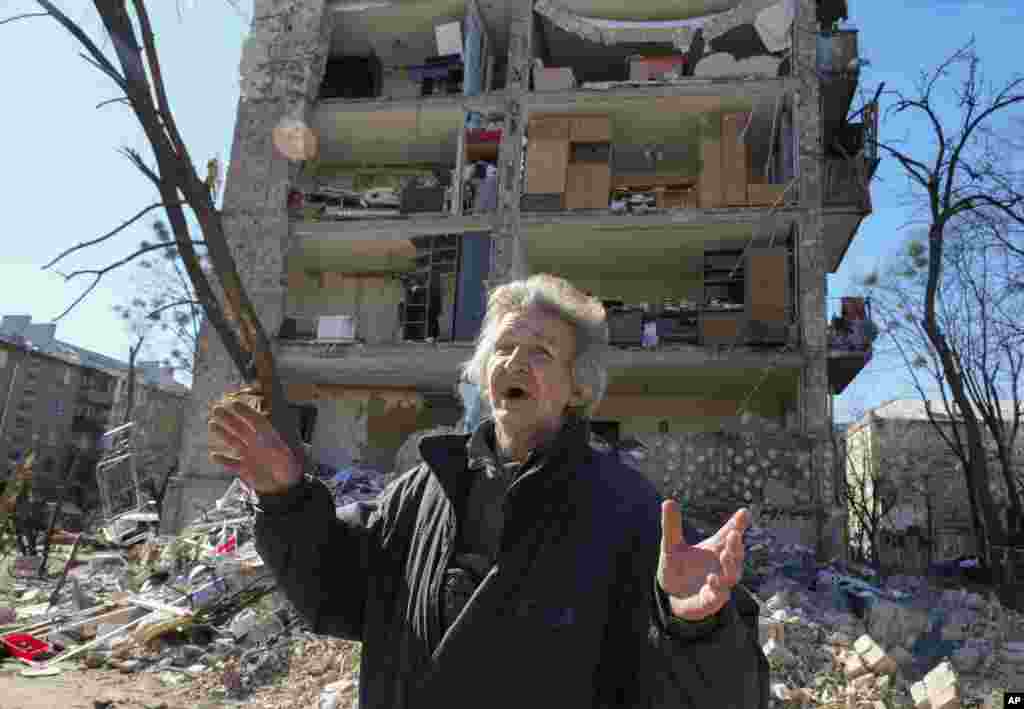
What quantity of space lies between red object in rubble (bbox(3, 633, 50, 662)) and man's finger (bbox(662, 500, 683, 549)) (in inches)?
330

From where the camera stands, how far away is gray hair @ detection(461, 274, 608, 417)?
1.93 meters

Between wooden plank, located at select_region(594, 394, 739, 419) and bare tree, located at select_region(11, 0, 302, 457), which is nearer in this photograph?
bare tree, located at select_region(11, 0, 302, 457)

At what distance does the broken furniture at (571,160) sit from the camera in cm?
1493

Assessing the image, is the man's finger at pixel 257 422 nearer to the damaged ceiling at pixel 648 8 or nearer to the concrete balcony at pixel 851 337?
the concrete balcony at pixel 851 337

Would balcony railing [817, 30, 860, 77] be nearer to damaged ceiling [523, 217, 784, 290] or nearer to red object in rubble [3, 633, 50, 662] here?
damaged ceiling [523, 217, 784, 290]

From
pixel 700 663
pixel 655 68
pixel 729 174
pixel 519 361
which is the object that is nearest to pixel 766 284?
pixel 729 174

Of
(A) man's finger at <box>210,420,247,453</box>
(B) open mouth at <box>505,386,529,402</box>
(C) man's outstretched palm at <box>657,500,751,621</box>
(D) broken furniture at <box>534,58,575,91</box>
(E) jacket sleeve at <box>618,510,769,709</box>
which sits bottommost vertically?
(E) jacket sleeve at <box>618,510,769,709</box>

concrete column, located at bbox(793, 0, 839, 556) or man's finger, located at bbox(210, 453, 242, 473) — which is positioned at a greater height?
concrete column, located at bbox(793, 0, 839, 556)

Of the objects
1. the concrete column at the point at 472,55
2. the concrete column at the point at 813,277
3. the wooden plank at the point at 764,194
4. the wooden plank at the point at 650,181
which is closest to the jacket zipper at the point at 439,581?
the concrete column at the point at 813,277

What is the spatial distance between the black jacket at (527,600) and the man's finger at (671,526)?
0.35ft

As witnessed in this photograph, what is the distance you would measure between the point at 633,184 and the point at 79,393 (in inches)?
1785

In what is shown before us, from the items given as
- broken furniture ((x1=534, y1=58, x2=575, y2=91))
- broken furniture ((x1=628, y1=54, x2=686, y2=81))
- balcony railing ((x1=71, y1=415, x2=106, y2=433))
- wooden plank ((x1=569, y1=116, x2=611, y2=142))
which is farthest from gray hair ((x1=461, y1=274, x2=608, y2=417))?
balcony railing ((x1=71, y1=415, x2=106, y2=433))

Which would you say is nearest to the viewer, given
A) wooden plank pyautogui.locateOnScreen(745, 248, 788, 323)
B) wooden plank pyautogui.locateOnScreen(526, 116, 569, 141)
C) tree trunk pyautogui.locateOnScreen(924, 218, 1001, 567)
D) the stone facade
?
tree trunk pyautogui.locateOnScreen(924, 218, 1001, 567)

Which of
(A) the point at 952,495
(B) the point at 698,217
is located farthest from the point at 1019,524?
(A) the point at 952,495
